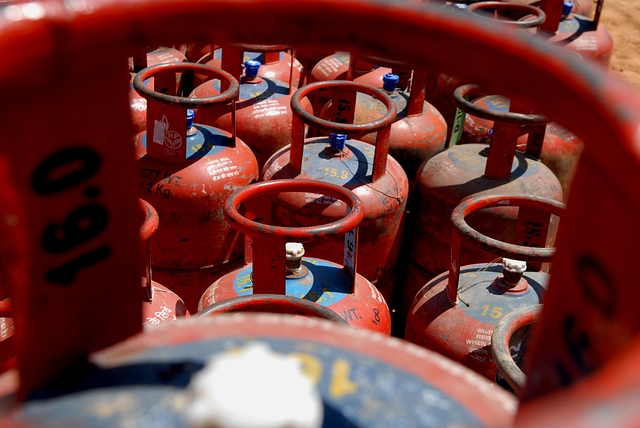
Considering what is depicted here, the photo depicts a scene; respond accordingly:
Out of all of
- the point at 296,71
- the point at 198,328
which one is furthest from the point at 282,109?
the point at 198,328

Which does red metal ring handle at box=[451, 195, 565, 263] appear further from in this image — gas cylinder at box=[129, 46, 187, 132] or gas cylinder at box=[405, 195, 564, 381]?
gas cylinder at box=[129, 46, 187, 132]

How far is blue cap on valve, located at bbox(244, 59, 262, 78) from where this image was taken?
496 centimetres

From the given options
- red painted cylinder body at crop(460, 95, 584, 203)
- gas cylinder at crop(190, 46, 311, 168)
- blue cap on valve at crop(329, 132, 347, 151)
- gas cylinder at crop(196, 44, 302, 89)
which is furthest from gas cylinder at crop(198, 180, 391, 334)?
gas cylinder at crop(196, 44, 302, 89)

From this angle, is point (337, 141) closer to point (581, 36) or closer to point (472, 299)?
point (472, 299)

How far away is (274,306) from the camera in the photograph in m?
2.50

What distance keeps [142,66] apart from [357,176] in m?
2.03

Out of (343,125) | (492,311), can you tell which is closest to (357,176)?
(343,125)

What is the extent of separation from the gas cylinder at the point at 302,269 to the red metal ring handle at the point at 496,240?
17.4 inches

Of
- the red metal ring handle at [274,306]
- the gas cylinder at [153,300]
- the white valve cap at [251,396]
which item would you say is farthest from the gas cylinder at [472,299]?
the white valve cap at [251,396]

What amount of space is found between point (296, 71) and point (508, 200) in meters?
3.00

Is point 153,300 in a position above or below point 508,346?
below

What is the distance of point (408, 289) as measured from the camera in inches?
181

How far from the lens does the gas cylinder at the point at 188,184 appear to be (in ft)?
12.3

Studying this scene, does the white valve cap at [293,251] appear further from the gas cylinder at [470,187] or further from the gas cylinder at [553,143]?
the gas cylinder at [553,143]
